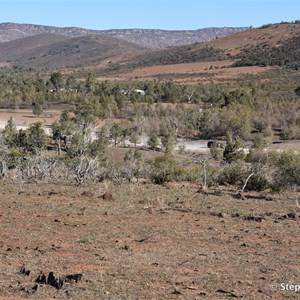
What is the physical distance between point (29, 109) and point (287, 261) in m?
78.6

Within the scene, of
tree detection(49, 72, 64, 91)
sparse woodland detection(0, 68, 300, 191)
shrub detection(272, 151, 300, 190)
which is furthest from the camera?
tree detection(49, 72, 64, 91)

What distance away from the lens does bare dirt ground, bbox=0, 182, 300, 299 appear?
10.9 m

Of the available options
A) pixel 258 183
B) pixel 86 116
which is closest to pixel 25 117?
pixel 86 116

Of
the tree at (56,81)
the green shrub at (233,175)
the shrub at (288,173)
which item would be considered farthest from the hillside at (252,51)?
the shrub at (288,173)

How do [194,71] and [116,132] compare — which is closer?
[116,132]

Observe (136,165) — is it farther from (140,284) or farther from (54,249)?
(140,284)

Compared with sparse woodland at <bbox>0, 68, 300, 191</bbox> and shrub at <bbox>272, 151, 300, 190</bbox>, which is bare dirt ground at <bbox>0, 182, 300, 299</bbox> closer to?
shrub at <bbox>272, 151, 300, 190</bbox>

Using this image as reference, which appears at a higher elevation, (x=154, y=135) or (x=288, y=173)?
(x=288, y=173)

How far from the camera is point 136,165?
115 feet

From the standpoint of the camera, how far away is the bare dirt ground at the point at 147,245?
10.9 meters

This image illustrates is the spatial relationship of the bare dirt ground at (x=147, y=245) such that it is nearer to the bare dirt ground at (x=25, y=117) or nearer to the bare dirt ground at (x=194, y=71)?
the bare dirt ground at (x=25, y=117)

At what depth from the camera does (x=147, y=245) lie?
14.8 m

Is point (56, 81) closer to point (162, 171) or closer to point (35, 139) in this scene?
point (35, 139)

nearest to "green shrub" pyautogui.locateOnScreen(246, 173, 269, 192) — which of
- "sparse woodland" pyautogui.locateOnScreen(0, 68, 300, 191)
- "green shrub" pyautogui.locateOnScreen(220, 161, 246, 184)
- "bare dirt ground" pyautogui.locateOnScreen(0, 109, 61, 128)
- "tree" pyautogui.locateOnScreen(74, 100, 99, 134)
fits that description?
"sparse woodland" pyautogui.locateOnScreen(0, 68, 300, 191)
